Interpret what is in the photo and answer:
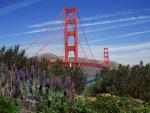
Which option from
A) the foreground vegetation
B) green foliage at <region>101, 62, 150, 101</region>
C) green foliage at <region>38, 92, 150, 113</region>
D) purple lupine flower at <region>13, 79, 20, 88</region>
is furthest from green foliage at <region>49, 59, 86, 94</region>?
purple lupine flower at <region>13, 79, 20, 88</region>

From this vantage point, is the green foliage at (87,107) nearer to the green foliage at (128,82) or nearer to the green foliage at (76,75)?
the green foliage at (76,75)

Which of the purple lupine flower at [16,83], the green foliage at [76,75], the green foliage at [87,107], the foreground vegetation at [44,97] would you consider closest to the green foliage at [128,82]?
the green foliage at [76,75]

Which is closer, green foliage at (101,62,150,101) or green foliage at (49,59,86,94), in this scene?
green foliage at (49,59,86,94)

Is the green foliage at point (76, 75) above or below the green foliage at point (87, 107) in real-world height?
above

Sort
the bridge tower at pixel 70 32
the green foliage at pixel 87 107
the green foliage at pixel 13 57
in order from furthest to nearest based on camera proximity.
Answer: the bridge tower at pixel 70 32 < the green foliage at pixel 13 57 < the green foliage at pixel 87 107

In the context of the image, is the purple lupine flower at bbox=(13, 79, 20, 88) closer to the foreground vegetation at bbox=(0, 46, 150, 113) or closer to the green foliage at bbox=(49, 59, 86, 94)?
the foreground vegetation at bbox=(0, 46, 150, 113)

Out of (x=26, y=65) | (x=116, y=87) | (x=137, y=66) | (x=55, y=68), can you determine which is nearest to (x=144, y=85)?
(x=116, y=87)

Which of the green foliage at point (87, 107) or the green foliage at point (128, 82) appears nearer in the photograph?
the green foliage at point (87, 107)

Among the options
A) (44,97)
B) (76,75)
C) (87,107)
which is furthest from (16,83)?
(76,75)

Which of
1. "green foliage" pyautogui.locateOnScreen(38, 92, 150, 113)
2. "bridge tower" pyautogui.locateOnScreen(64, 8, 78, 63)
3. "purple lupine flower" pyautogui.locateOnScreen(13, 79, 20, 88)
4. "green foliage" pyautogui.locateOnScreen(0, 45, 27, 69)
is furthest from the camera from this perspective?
"bridge tower" pyautogui.locateOnScreen(64, 8, 78, 63)

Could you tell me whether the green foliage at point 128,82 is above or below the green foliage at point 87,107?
above

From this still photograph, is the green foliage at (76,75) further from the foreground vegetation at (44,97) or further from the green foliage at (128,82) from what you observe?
the foreground vegetation at (44,97)

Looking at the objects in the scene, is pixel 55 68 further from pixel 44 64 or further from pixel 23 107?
pixel 23 107

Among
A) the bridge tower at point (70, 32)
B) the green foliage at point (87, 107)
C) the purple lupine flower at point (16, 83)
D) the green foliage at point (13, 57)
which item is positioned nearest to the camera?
the green foliage at point (87, 107)
